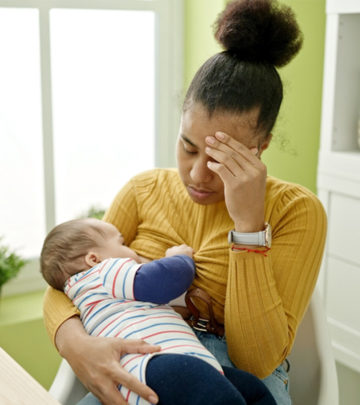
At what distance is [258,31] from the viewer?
141 centimetres

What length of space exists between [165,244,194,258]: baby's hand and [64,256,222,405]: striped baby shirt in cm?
8

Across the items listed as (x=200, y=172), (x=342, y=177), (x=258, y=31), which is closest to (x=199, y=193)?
(x=200, y=172)

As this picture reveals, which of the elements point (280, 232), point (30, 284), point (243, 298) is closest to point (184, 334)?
point (243, 298)

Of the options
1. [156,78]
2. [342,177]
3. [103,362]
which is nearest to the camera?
[103,362]

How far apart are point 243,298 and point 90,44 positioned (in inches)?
57.2

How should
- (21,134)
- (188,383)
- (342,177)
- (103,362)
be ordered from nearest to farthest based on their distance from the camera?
(188,383) < (103,362) < (342,177) < (21,134)

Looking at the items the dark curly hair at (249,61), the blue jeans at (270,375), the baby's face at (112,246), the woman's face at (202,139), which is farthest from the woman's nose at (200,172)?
the blue jeans at (270,375)

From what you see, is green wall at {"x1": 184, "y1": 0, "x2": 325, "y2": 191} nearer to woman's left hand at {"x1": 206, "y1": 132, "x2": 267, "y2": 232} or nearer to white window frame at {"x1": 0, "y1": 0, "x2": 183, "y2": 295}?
white window frame at {"x1": 0, "y1": 0, "x2": 183, "y2": 295}

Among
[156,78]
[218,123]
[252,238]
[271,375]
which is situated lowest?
[271,375]

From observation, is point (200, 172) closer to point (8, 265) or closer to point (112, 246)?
point (112, 246)

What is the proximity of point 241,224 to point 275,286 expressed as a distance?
0.16 meters

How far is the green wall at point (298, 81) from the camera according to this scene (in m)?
2.39

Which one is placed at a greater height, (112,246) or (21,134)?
(21,134)

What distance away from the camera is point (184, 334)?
1.28 meters
